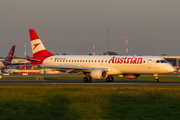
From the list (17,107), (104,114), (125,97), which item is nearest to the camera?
(104,114)

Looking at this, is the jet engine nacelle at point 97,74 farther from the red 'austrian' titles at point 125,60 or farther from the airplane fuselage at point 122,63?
the red 'austrian' titles at point 125,60

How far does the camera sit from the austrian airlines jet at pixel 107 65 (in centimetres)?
4584

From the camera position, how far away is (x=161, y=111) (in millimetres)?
17547

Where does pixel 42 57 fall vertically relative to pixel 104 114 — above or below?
above

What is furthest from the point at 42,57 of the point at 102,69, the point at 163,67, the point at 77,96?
the point at 77,96

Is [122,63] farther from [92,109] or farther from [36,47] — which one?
[92,109]

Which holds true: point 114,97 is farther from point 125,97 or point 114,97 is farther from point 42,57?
point 42,57

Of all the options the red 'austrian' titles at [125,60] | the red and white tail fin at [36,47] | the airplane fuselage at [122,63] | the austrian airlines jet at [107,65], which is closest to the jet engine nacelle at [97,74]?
the austrian airlines jet at [107,65]

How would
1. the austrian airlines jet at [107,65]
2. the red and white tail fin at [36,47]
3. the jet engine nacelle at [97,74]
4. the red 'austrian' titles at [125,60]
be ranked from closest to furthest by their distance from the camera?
1. the jet engine nacelle at [97,74]
2. the austrian airlines jet at [107,65]
3. the red 'austrian' titles at [125,60]
4. the red and white tail fin at [36,47]

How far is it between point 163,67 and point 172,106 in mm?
26693

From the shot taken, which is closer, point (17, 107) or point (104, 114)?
point (104, 114)

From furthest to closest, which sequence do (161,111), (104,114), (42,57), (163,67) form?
1. (42,57)
2. (163,67)
3. (161,111)
4. (104,114)

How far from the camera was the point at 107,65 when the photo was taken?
4853cm

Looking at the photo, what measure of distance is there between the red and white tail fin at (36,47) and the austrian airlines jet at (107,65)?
73cm
